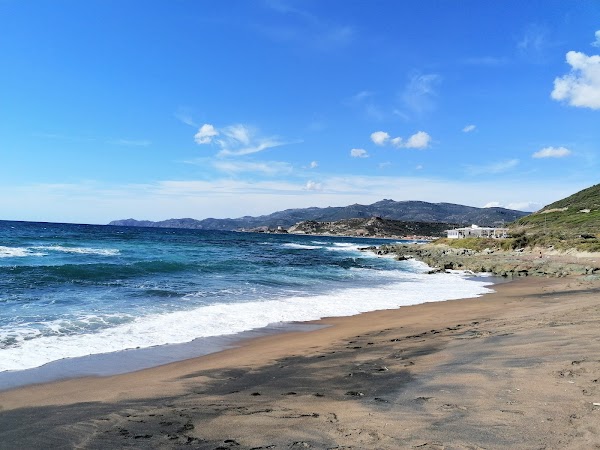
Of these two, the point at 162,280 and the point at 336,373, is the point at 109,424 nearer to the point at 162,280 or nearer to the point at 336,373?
the point at 336,373

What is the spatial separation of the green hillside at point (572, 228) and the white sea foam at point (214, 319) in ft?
89.8

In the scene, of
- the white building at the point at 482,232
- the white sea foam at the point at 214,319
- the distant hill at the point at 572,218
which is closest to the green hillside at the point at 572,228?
the distant hill at the point at 572,218

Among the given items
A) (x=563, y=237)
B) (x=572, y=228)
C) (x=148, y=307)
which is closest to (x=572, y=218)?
(x=572, y=228)

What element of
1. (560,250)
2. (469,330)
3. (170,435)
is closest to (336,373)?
(170,435)

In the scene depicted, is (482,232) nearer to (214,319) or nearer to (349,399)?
(214,319)

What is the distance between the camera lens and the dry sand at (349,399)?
14.3 feet

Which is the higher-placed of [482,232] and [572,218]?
[572,218]

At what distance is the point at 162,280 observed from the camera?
22.2 metres

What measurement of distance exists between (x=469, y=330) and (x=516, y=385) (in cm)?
520

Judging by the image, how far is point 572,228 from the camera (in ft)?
222

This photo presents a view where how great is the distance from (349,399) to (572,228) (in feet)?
250

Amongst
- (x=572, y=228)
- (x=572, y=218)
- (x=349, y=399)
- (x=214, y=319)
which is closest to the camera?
(x=349, y=399)

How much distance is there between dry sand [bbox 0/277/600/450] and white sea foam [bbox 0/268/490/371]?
1.99m

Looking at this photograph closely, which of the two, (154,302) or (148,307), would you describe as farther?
(154,302)
